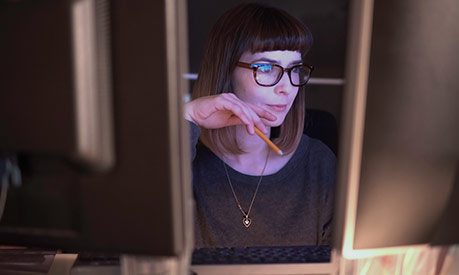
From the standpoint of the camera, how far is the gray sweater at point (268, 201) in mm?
1365

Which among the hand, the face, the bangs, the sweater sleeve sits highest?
the bangs

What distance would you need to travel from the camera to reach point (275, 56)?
122 cm

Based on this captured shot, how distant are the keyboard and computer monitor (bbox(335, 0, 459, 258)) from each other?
149 mm

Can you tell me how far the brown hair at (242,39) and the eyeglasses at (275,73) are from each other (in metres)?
0.04

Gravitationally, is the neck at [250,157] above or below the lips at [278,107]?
below

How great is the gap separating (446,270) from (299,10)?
2.86 ft

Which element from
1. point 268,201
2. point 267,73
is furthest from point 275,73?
point 268,201

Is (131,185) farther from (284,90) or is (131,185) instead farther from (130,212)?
(284,90)

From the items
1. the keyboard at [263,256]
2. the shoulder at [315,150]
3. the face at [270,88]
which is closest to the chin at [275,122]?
the face at [270,88]

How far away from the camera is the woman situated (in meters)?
1.25

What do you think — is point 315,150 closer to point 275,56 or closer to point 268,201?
point 268,201

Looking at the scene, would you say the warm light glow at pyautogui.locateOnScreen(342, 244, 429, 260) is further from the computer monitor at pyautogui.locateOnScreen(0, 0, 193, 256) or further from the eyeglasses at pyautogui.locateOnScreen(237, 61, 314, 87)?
the eyeglasses at pyautogui.locateOnScreen(237, 61, 314, 87)

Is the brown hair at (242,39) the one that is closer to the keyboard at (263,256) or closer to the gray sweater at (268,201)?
the gray sweater at (268,201)

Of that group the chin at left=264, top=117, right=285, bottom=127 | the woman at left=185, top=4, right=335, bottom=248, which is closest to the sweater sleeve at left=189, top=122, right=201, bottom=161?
the woman at left=185, top=4, right=335, bottom=248
